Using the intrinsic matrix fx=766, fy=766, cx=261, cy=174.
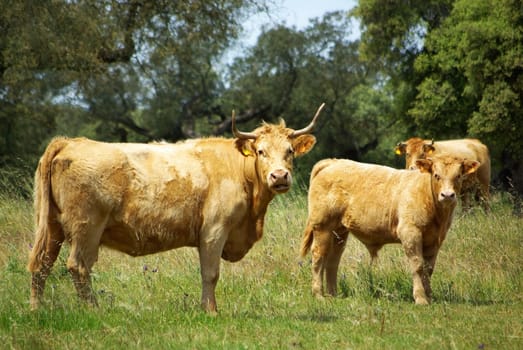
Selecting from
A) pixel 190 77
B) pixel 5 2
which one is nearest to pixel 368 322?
pixel 5 2

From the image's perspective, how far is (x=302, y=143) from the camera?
27.0ft

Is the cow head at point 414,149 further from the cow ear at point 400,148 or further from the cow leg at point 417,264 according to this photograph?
the cow leg at point 417,264

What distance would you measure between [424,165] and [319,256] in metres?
1.68

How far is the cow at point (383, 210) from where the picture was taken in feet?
29.1

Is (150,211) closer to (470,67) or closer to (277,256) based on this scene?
(277,256)

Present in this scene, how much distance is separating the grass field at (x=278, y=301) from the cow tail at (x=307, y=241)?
0.65 feet

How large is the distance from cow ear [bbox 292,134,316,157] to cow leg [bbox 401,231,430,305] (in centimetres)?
172

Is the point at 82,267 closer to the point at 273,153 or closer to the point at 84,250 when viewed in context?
the point at 84,250

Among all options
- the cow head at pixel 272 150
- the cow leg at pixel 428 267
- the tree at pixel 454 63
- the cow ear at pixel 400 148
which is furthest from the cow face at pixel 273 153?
the tree at pixel 454 63

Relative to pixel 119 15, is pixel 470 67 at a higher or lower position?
lower

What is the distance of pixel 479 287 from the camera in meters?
9.00

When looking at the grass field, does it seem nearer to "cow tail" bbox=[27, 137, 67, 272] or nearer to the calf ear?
"cow tail" bbox=[27, 137, 67, 272]

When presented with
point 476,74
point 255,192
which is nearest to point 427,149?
point 476,74

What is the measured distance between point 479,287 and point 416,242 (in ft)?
3.12
